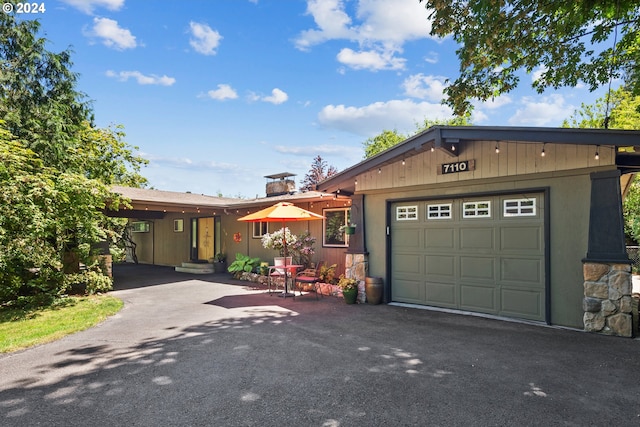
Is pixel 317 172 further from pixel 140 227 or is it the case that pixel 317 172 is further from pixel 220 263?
pixel 220 263

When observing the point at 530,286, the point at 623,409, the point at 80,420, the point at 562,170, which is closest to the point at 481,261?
the point at 530,286

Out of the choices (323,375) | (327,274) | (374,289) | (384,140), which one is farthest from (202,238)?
(384,140)

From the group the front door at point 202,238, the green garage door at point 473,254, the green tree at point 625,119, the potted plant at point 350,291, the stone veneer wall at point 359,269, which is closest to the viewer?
the green garage door at point 473,254

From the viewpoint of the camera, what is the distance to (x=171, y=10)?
879 cm

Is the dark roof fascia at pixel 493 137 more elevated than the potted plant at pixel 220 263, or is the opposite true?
the dark roof fascia at pixel 493 137

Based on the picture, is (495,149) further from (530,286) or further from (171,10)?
(171,10)

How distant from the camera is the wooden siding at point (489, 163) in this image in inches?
207

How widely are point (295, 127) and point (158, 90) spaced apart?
602 cm

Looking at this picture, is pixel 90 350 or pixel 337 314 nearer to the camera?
pixel 90 350

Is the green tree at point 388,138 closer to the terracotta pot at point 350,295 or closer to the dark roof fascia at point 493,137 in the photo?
the dark roof fascia at point 493,137

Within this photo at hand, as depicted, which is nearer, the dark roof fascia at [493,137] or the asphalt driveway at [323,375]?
the asphalt driveway at [323,375]

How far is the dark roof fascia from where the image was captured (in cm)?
469

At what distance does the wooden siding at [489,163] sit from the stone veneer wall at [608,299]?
5.13ft

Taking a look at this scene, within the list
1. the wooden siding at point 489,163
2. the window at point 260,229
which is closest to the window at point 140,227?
the window at point 260,229
